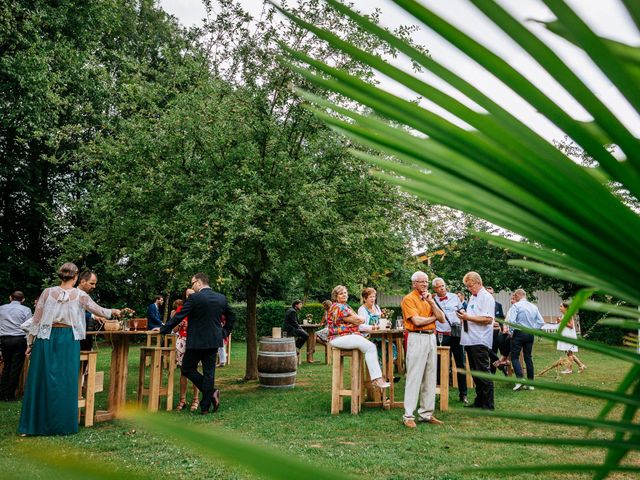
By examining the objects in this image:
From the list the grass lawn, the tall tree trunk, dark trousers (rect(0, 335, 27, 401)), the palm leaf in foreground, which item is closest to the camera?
the palm leaf in foreground

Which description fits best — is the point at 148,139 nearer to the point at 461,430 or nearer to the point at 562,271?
the point at 461,430

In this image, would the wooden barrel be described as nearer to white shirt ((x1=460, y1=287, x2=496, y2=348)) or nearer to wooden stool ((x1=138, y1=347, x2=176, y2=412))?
wooden stool ((x1=138, y1=347, x2=176, y2=412))

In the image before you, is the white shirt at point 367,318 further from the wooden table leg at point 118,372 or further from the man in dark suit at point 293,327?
the man in dark suit at point 293,327

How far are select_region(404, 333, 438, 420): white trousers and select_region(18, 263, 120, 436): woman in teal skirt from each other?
167 inches

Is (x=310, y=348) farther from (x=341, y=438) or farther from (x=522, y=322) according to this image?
(x=341, y=438)

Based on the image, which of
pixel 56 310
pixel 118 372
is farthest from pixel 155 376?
pixel 56 310

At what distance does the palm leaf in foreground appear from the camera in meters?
0.26

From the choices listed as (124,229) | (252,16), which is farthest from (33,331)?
(252,16)

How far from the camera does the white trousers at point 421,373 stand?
276 inches

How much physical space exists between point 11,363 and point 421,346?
712 cm

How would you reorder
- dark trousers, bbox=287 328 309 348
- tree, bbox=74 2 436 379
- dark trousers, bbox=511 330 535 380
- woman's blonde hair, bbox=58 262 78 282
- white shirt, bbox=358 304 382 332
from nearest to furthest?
1. woman's blonde hair, bbox=58 262 78 282
2. white shirt, bbox=358 304 382 332
3. dark trousers, bbox=511 330 535 380
4. tree, bbox=74 2 436 379
5. dark trousers, bbox=287 328 309 348

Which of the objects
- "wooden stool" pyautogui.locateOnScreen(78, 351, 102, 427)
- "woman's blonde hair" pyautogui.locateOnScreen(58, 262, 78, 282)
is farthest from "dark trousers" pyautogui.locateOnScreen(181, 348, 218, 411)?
"woman's blonde hair" pyautogui.locateOnScreen(58, 262, 78, 282)

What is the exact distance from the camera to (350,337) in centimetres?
811

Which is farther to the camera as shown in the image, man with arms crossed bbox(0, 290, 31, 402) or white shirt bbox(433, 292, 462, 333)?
white shirt bbox(433, 292, 462, 333)
